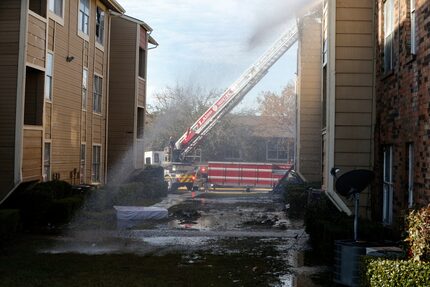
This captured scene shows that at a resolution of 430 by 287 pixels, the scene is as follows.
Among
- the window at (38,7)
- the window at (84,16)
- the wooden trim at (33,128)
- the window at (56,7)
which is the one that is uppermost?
the window at (84,16)

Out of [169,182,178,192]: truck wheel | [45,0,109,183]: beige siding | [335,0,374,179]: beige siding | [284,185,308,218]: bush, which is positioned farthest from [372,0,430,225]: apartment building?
[169,182,178,192]: truck wheel

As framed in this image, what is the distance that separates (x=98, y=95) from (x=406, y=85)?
16170 mm

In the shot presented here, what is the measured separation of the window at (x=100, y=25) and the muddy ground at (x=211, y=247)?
8.53m

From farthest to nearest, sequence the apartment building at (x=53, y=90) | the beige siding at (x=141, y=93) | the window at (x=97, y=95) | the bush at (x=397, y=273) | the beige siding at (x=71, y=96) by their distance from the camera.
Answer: the beige siding at (x=141, y=93) → the window at (x=97, y=95) → the beige siding at (x=71, y=96) → the apartment building at (x=53, y=90) → the bush at (x=397, y=273)

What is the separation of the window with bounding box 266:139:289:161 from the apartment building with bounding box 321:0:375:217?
4304 cm

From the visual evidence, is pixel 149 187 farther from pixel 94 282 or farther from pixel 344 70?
pixel 94 282

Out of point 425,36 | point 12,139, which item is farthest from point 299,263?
point 12,139

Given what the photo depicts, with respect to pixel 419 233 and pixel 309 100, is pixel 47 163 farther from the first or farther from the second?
pixel 419 233

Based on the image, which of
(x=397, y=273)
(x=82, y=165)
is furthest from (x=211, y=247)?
(x=82, y=165)

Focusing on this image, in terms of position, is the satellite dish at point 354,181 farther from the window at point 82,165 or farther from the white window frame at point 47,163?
the window at point 82,165

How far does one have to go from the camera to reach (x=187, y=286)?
852 cm

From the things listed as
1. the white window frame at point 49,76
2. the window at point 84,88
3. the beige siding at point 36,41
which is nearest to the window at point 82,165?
the window at point 84,88

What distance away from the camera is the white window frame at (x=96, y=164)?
2297 cm

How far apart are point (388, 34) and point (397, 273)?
6574mm
